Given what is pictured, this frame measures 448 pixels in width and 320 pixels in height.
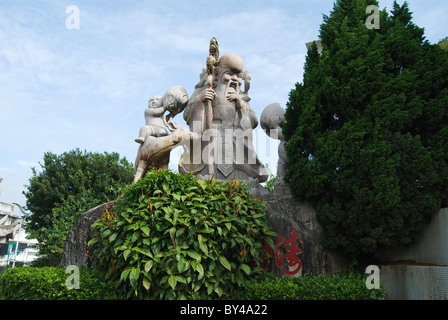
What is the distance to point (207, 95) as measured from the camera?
17.6 ft

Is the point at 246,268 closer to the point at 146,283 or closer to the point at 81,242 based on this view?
the point at 146,283

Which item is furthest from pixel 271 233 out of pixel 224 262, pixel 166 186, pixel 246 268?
pixel 166 186

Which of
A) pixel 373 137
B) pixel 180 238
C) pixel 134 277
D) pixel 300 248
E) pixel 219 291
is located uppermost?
pixel 373 137

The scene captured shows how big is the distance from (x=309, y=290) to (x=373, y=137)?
1745mm

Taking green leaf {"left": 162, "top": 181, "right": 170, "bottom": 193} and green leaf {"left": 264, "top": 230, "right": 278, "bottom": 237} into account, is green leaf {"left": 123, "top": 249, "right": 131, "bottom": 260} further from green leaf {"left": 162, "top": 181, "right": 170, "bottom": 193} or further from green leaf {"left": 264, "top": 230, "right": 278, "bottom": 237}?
green leaf {"left": 264, "top": 230, "right": 278, "bottom": 237}

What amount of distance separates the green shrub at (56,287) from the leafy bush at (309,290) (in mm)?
1390

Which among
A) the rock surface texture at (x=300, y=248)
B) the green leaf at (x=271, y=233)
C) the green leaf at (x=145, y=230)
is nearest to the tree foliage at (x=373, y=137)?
the rock surface texture at (x=300, y=248)

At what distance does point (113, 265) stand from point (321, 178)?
2374mm

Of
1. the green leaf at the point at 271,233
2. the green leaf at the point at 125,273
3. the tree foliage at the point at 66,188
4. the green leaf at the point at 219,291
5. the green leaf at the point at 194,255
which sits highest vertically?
the tree foliage at the point at 66,188

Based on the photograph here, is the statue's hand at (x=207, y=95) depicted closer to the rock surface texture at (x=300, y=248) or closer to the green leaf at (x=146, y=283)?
the rock surface texture at (x=300, y=248)

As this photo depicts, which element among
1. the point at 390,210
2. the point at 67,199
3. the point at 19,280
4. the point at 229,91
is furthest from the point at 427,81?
the point at 67,199

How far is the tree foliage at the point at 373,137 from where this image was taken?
371cm

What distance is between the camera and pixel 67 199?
12.4 meters
